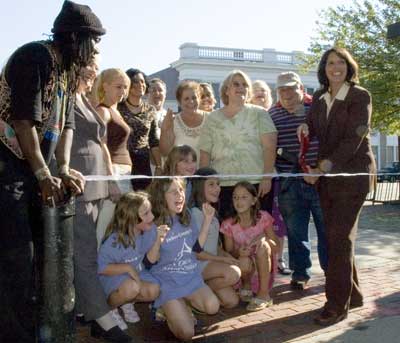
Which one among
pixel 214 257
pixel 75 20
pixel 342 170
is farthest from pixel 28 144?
pixel 342 170

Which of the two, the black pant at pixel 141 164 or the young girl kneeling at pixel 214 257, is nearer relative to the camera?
the young girl kneeling at pixel 214 257

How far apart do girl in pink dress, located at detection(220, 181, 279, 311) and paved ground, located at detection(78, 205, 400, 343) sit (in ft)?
0.61

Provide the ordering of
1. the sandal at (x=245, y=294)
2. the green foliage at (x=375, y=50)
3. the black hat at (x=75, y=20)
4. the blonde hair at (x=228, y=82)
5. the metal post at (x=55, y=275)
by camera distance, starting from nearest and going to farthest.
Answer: the metal post at (x=55, y=275) < the black hat at (x=75, y=20) < the sandal at (x=245, y=294) < the blonde hair at (x=228, y=82) < the green foliage at (x=375, y=50)

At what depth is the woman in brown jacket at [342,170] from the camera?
411 centimetres

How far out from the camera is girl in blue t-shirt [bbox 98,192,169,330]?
388 centimetres

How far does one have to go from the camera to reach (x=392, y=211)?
14.2 meters

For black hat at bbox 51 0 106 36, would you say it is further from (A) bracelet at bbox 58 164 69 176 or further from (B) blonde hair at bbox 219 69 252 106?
(B) blonde hair at bbox 219 69 252 106

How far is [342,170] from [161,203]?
141 centimetres

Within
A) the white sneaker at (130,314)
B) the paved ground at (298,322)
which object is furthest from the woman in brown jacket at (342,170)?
the white sneaker at (130,314)

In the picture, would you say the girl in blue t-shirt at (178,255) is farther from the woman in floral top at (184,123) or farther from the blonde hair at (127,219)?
the woman in floral top at (184,123)

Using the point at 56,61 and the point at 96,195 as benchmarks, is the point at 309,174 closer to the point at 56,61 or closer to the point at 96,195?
the point at 96,195

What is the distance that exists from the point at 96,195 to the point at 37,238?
1296 mm

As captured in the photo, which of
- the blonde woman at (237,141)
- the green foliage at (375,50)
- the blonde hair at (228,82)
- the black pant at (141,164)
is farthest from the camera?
the green foliage at (375,50)

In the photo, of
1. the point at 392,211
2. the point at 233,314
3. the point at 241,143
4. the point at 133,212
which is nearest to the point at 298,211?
the point at 241,143
